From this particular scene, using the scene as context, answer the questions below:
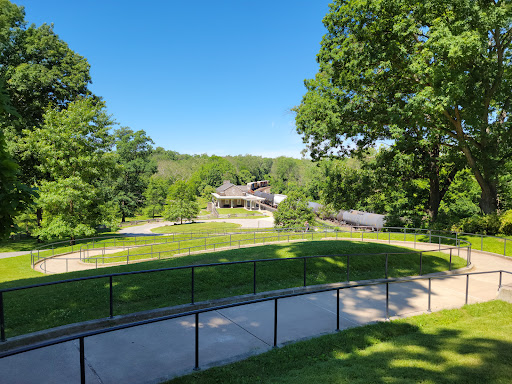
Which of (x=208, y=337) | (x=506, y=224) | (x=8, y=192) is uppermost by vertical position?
(x=8, y=192)

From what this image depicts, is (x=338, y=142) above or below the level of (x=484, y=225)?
above

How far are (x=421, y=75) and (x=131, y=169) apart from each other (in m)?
52.6

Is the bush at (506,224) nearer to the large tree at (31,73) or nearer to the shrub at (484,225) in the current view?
the shrub at (484,225)

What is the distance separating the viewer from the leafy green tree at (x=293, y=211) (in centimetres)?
3581

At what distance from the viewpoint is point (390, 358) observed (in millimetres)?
5102

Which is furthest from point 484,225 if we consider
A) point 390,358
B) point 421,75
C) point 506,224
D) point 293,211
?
point 293,211

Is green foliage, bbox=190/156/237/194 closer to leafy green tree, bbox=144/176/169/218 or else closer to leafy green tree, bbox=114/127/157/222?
leafy green tree, bbox=144/176/169/218

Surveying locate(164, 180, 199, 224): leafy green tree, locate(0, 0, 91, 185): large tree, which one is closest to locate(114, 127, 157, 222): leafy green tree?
locate(164, 180, 199, 224): leafy green tree

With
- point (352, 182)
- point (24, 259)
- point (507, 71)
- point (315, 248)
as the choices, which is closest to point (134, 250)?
point (24, 259)

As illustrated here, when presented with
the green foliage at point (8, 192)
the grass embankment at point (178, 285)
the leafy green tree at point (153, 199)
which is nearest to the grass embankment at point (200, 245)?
the grass embankment at point (178, 285)

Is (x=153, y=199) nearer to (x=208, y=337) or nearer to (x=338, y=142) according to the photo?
(x=338, y=142)

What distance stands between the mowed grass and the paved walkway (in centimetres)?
50

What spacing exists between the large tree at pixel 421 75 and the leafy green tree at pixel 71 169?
1751 centimetres

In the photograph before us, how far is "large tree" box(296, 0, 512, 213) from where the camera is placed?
49.1 ft
